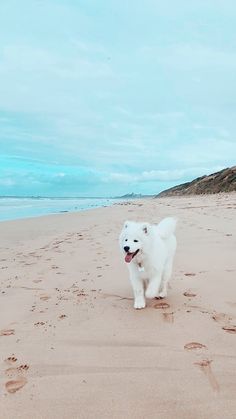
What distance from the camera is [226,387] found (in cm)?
238

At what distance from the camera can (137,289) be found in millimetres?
4242

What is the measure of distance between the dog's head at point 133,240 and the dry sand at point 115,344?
0.59 meters

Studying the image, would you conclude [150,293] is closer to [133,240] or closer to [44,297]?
[133,240]

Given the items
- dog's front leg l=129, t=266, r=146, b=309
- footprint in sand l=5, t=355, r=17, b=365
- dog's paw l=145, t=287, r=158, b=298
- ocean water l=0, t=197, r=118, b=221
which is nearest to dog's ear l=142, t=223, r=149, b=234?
dog's front leg l=129, t=266, r=146, b=309

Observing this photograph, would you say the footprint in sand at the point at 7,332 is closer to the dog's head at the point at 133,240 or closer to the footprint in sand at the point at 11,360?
the footprint in sand at the point at 11,360

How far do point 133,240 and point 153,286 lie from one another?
550 mm

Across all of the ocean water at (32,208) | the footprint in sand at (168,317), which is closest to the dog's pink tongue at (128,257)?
the footprint in sand at (168,317)

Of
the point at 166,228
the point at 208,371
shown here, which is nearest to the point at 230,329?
the point at 208,371

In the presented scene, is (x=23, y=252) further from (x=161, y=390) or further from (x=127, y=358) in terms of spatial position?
(x=161, y=390)

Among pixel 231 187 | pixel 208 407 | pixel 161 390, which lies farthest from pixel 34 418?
pixel 231 187

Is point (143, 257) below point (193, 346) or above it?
above

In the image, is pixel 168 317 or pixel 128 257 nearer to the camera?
pixel 168 317

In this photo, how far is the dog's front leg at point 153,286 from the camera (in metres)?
4.18

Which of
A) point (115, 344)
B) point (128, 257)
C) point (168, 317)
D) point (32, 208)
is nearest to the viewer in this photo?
point (115, 344)
